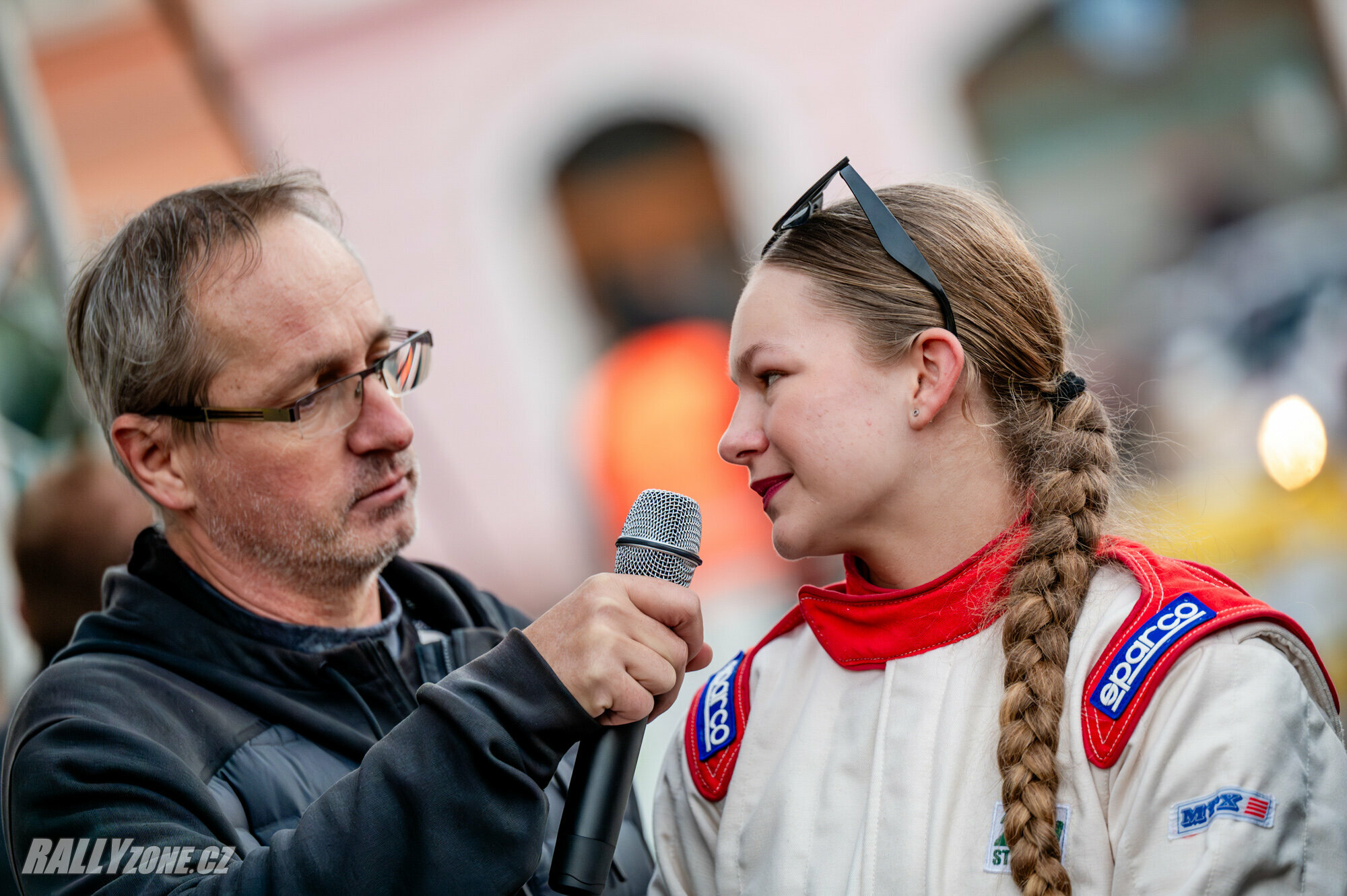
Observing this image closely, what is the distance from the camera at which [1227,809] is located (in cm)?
118

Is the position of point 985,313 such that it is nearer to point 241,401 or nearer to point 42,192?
point 241,401

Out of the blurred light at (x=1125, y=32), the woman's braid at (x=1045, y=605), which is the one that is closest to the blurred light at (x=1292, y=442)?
the blurred light at (x=1125, y=32)

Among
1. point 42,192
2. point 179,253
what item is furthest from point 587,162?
point 179,253

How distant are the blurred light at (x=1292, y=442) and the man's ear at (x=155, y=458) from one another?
13.4 feet

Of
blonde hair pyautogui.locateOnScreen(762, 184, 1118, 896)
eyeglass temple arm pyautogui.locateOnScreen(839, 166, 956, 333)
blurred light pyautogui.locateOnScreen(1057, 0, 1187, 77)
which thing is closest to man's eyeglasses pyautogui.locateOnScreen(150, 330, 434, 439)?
blonde hair pyautogui.locateOnScreen(762, 184, 1118, 896)

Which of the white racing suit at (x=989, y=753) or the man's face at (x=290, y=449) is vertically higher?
the man's face at (x=290, y=449)

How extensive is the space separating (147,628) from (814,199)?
3.86 feet

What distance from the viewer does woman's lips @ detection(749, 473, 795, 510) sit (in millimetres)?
1566

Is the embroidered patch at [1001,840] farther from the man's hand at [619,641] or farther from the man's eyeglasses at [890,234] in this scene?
the man's eyeglasses at [890,234]

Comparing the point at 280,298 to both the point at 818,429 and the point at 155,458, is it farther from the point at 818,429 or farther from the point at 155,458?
the point at 818,429

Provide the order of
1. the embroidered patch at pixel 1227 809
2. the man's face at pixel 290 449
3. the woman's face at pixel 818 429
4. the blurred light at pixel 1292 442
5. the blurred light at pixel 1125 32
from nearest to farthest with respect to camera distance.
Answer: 1. the embroidered patch at pixel 1227 809
2. the woman's face at pixel 818 429
3. the man's face at pixel 290 449
4. the blurred light at pixel 1292 442
5. the blurred light at pixel 1125 32

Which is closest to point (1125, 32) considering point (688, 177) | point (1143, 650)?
point (688, 177)

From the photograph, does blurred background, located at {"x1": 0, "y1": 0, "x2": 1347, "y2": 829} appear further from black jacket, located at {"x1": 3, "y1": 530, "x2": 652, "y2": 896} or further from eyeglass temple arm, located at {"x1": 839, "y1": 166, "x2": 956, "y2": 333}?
eyeglass temple arm, located at {"x1": 839, "y1": 166, "x2": 956, "y2": 333}

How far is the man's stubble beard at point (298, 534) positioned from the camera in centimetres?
178
